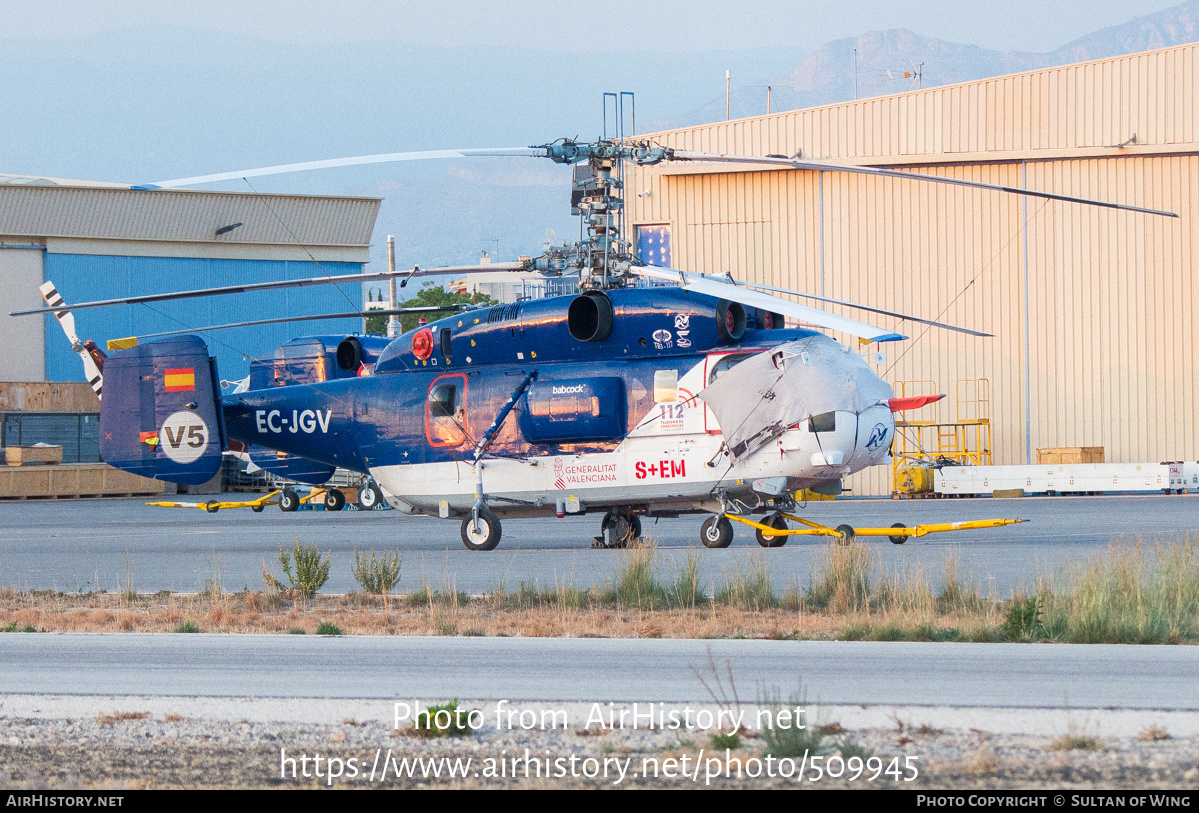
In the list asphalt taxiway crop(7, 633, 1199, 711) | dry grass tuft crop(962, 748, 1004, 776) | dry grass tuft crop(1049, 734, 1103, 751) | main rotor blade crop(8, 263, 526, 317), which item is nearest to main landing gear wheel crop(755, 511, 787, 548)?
main rotor blade crop(8, 263, 526, 317)

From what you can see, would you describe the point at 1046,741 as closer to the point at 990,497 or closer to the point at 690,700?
the point at 690,700

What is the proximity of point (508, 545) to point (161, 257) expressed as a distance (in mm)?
44590

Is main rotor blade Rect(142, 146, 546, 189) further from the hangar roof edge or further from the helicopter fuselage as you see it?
the hangar roof edge

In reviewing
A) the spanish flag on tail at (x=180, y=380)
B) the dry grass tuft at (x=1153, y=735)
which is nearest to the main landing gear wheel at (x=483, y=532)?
the spanish flag on tail at (x=180, y=380)

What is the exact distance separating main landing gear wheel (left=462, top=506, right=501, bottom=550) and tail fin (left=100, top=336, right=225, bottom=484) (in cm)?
534

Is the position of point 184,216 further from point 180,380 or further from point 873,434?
point 873,434

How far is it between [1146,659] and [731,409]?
10.1m

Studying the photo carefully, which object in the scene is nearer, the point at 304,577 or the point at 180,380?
the point at 304,577

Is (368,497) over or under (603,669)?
under

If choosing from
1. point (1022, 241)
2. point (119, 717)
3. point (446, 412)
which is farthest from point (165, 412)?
point (1022, 241)

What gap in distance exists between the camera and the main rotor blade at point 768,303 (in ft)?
47.8

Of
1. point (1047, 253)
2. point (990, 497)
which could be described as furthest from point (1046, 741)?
point (1047, 253)

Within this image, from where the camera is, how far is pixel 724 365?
19.7 meters

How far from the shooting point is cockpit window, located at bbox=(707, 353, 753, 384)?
64.2 ft
